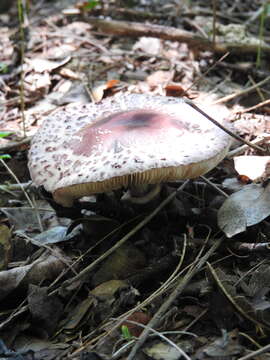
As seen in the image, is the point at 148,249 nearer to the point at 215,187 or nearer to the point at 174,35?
the point at 215,187

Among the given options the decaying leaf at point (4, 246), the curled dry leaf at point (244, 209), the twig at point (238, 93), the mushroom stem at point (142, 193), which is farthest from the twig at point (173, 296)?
the twig at point (238, 93)

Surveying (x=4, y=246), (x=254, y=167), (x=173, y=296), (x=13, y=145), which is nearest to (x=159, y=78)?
(x=13, y=145)

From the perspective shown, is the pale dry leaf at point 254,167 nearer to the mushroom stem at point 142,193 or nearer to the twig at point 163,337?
the mushroom stem at point 142,193

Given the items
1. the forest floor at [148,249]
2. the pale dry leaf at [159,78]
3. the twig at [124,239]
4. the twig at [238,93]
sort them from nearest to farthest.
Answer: the forest floor at [148,249] < the twig at [124,239] < the twig at [238,93] < the pale dry leaf at [159,78]

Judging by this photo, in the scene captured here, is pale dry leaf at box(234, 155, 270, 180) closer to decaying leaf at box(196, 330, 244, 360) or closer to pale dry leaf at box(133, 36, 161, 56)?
decaying leaf at box(196, 330, 244, 360)

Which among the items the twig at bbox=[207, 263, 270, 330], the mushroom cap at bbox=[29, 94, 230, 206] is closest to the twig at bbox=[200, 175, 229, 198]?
the mushroom cap at bbox=[29, 94, 230, 206]

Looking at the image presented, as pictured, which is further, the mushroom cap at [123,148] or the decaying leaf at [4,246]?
the decaying leaf at [4,246]
